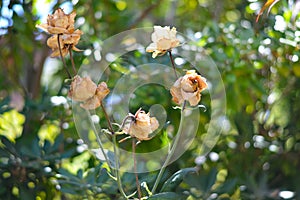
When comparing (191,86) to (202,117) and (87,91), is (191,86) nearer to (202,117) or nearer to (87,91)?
(87,91)

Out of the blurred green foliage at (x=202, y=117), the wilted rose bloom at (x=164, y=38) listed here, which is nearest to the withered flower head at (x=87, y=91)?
the wilted rose bloom at (x=164, y=38)

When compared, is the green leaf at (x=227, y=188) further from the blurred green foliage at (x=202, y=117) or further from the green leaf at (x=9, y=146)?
the green leaf at (x=9, y=146)

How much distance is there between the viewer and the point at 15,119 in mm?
1492

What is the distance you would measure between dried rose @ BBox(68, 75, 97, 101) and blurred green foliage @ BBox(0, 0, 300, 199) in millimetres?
326

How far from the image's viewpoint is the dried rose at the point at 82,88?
72 centimetres

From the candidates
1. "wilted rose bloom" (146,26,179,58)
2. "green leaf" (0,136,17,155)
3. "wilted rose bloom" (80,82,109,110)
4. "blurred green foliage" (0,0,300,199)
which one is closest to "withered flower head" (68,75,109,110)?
"wilted rose bloom" (80,82,109,110)

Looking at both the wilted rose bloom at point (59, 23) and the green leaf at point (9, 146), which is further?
the green leaf at point (9, 146)

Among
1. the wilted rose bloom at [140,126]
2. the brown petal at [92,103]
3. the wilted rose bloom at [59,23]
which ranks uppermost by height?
the wilted rose bloom at [59,23]

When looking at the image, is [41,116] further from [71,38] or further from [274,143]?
[71,38]

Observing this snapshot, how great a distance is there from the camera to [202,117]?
140 cm

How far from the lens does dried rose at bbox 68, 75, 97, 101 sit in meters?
0.72

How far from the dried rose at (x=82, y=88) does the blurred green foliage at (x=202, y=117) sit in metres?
0.33

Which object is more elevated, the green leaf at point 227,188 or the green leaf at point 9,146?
the green leaf at point 9,146

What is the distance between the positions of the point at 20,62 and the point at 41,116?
271 millimetres
